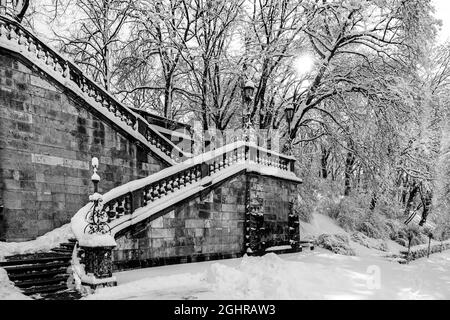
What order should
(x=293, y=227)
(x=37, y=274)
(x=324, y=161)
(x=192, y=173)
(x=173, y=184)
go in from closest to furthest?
(x=37, y=274)
(x=173, y=184)
(x=192, y=173)
(x=293, y=227)
(x=324, y=161)

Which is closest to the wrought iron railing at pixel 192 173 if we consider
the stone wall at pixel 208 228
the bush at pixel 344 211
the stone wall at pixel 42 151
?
the stone wall at pixel 208 228

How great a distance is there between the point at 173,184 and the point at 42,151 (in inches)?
158

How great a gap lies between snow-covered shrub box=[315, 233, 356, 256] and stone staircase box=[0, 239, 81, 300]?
11820 mm

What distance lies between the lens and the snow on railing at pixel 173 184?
870 centimetres

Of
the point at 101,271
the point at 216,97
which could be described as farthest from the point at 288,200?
the point at 101,271

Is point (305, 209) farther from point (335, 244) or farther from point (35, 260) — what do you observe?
point (35, 260)

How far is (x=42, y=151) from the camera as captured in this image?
10172 mm

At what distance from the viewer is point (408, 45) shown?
1463cm

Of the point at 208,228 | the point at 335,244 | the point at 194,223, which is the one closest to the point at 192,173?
the point at 194,223

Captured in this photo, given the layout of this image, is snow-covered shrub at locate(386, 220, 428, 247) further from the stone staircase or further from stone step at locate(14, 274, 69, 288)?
stone step at locate(14, 274, 69, 288)

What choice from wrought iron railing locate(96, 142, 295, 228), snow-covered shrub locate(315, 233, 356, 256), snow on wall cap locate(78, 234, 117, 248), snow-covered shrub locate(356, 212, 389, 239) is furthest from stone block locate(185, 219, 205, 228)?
snow-covered shrub locate(356, 212, 389, 239)

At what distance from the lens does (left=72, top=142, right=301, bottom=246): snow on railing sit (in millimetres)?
8703

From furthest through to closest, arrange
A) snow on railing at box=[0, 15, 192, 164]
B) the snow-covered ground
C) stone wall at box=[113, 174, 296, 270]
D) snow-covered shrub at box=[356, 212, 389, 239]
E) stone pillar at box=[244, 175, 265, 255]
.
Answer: snow-covered shrub at box=[356, 212, 389, 239] → stone pillar at box=[244, 175, 265, 255] → snow on railing at box=[0, 15, 192, 164] → stone wall at box=[113, 174, 296, 270] → the snow-covered ground
